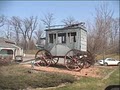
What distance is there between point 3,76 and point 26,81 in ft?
3.60

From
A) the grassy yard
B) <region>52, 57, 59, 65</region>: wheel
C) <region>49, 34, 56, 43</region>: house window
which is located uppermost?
<region>49, 34, 56, 43</region>: house window

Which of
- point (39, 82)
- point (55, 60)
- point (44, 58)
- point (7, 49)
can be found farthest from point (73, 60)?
point (39, 82)

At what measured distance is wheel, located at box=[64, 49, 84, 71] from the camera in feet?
62.9

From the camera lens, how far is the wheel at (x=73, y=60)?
755 inches

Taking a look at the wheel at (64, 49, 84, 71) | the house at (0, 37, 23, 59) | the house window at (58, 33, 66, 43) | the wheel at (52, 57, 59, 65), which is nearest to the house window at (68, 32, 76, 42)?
the house window at (58, 33, 66, 43)

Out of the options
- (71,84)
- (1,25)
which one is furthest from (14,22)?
(71,84)

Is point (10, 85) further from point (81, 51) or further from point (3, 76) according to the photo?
point (81, 51)

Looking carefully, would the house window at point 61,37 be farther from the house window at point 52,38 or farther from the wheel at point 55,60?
the wheel at point 55,60

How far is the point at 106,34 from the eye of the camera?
131ft

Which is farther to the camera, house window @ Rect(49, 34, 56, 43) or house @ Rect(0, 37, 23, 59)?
house window @ Rect(49, 34, 56, 43)

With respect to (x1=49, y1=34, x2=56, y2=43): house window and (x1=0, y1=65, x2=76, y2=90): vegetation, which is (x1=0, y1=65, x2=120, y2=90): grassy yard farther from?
(x1=49, y1=34, x2=56, y2=43): house window

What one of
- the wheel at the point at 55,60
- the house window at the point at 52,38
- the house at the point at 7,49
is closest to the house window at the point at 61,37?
the house window at the point at 52,38

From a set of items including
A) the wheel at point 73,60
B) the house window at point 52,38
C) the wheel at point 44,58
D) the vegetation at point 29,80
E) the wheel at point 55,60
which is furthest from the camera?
the wheel at point 55,60

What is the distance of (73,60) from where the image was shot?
19.4 metres
